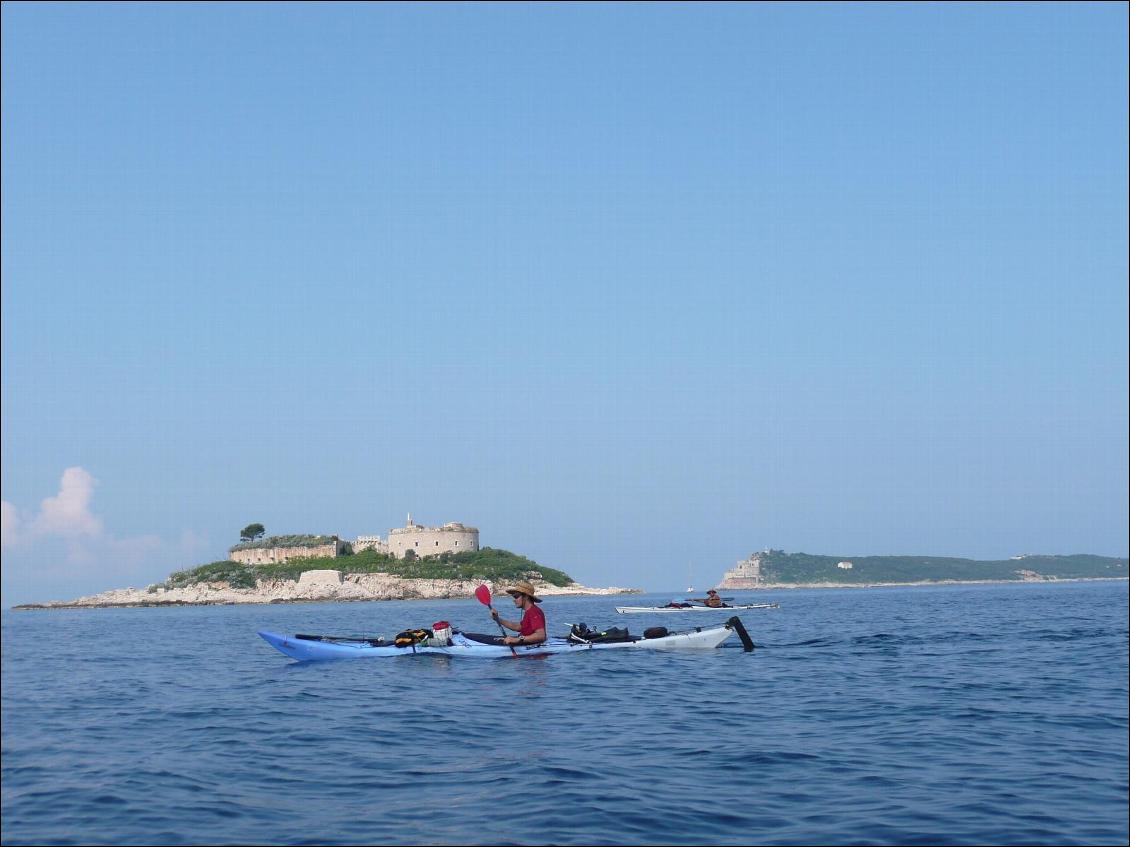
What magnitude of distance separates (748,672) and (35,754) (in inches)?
589

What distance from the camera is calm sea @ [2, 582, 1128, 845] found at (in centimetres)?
866

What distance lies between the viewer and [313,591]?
114m

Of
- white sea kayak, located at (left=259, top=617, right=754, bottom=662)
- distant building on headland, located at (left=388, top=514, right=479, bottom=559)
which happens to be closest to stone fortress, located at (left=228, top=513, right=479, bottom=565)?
distant building on headland, located at (left=388, top=514, right=479, bottom=559)

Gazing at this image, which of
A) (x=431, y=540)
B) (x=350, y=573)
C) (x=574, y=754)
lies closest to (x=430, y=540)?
(x=431, y=540)

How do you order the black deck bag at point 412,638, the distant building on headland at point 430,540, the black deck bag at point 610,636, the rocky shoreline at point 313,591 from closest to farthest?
the black deck bag at point 412,638 → the black deck bag at point 610,636 → the rocky shoreline at point 313,591 → the distant building on headland at point 430,540

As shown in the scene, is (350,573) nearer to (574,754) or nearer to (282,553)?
(282,553)

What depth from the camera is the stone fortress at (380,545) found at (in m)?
128

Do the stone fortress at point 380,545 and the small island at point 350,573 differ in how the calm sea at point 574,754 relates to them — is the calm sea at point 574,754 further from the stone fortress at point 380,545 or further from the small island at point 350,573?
the stone fortress at point 380,545

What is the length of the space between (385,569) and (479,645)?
9736 centimetres

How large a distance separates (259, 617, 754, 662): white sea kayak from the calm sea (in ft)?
7.95

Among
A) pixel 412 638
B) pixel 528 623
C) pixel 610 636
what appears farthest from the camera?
pixel 610 636

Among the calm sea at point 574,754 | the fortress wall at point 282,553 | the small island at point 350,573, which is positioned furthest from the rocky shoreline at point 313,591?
the calm sea at point 574,754

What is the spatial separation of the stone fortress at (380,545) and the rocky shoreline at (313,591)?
31.5 ft

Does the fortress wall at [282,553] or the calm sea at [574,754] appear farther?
the fortress wall at [282,553]
